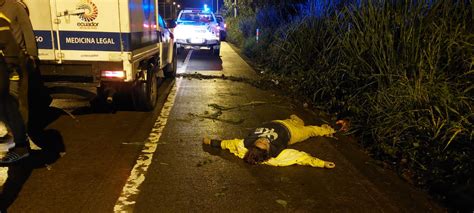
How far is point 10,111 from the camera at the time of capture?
15.4ft

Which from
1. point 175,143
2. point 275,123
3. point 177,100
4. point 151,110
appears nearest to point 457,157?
point 275,123

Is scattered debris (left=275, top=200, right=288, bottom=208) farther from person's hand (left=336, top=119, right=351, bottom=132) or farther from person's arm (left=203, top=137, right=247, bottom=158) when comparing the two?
person's hand (left=336, top=119, right=351, bottom=132)

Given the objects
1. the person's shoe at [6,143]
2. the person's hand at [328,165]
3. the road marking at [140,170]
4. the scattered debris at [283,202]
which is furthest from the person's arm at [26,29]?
the person's hand at [328,165]

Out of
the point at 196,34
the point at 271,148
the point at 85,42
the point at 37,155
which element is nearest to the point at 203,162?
the point at 271,148

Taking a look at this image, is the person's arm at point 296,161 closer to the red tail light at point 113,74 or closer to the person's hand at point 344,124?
Answer: the person's hand at point 344,124

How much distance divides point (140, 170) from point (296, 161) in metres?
1.76

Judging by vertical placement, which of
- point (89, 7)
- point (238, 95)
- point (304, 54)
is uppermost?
point (89, 7)

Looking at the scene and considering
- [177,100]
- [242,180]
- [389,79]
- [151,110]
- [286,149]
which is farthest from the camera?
[177,100]

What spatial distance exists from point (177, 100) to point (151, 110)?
3.77 ft

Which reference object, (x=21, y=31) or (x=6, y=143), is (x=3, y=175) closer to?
(x=6, y=143)

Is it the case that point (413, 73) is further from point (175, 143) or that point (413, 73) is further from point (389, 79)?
point (175, 143)

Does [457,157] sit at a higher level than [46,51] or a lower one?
lower

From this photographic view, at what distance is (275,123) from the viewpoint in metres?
5.84

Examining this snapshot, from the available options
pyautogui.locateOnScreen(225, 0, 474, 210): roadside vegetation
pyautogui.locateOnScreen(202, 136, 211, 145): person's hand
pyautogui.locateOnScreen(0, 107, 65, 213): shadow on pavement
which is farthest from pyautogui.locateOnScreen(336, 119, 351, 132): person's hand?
pyautogui.locateOnScreen(0, 107, 65, 213): shadow on pavement
